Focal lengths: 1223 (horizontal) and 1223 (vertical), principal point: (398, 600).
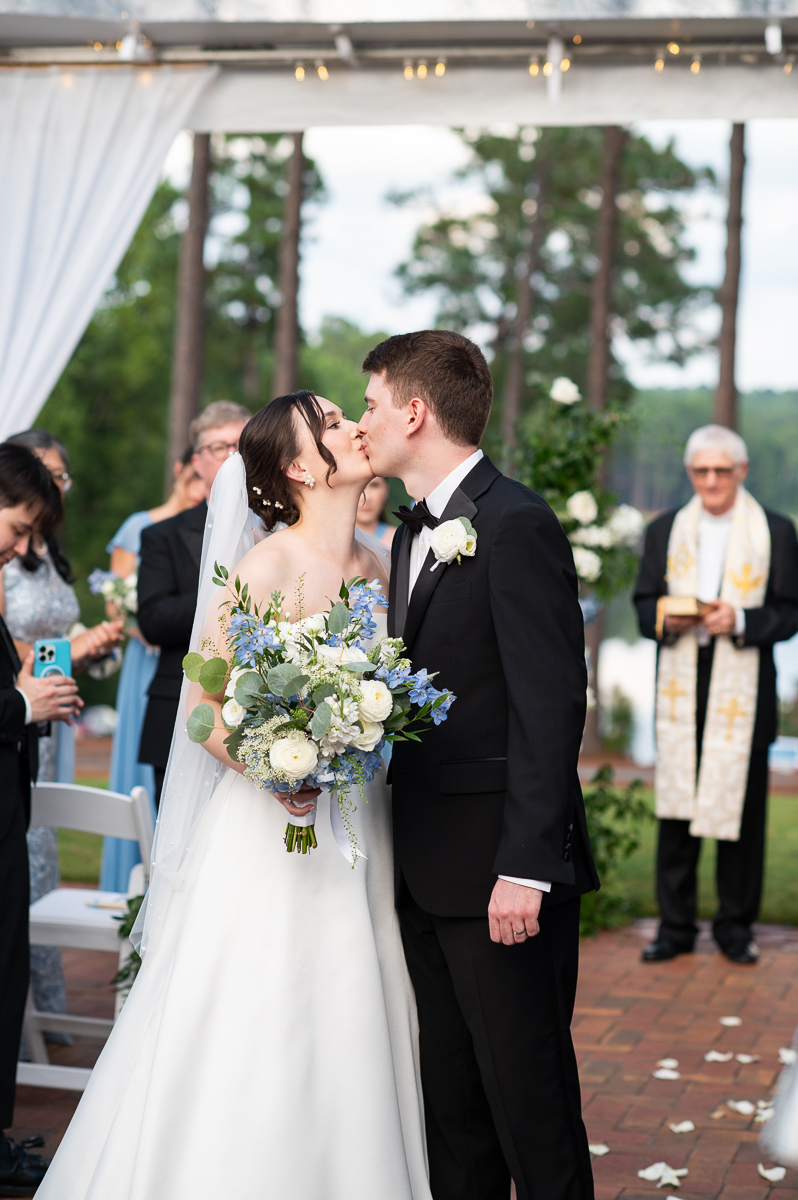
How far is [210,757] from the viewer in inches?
132

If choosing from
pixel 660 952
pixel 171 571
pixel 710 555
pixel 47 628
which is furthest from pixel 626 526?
pixel 47 628

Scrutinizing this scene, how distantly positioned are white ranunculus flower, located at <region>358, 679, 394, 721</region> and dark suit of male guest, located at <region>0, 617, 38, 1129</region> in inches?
62.2

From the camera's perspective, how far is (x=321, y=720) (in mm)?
2500

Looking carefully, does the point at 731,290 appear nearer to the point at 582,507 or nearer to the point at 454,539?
the point at 582,507

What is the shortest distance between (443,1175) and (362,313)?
2435 cm

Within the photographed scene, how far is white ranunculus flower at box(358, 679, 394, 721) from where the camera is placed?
2.53 metres

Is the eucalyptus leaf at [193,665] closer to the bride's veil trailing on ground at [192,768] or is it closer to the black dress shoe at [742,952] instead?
the bride's veil trailing on ground at [192,768]

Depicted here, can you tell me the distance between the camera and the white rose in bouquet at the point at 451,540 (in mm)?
2807

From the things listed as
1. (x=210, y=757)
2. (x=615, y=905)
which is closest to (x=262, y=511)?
(x=210, y=757)

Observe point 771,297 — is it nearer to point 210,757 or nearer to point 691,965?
point 691,965

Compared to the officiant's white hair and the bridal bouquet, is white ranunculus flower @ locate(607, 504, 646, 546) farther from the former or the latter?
the bridal bouquet

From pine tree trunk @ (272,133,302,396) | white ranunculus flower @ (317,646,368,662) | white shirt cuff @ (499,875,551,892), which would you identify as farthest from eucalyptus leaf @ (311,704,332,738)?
pine tree trunk @ (272,133,302,396)

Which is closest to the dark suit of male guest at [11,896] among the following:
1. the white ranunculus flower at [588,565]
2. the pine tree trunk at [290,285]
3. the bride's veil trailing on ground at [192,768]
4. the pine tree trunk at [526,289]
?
the bride's veil trailing on ground at [192,768]

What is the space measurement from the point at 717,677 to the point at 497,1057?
3.86m
